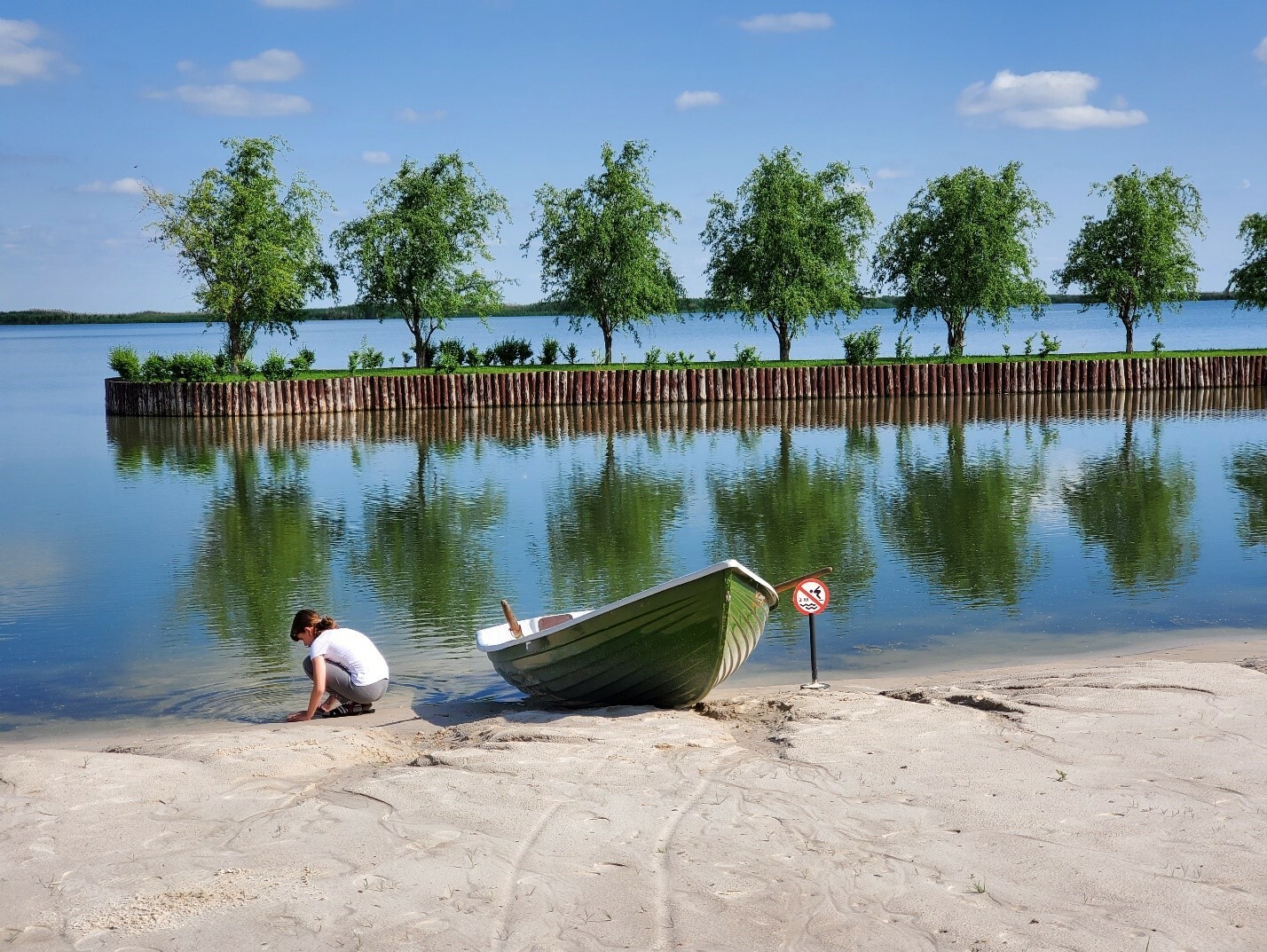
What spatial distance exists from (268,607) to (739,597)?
28.3ft

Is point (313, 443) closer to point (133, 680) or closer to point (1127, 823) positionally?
point (133, 680)

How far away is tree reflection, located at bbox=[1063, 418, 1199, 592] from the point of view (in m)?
18.5

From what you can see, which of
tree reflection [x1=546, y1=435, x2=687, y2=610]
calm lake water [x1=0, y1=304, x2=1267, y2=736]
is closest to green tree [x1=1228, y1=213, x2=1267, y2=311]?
calm lake water [x1=0, y1=304, x2=1267, y2=736]

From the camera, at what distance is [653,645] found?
1105cm

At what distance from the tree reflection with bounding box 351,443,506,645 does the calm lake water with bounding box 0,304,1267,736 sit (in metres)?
0.08

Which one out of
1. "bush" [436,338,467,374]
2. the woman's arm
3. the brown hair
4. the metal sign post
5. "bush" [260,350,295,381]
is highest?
"bush" [436,338,467,374]

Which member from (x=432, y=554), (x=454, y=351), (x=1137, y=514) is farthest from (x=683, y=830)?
(x=454, y=351)

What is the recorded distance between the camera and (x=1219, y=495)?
82.6ft

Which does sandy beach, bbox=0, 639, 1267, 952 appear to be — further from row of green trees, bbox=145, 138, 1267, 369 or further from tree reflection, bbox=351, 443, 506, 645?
row of green trees, bbox=145, 138, 1267, 369

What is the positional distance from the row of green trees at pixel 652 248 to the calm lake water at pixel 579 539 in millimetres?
12421

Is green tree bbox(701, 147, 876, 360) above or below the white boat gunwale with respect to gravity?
above

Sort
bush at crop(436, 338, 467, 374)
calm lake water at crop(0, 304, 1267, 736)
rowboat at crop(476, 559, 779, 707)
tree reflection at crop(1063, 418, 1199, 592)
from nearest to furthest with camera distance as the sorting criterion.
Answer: rowboat at crop(476, 559, 779, 707), calm lake water at crop(0, 304, 1267, 736), tree reflection at crop(1063, 418, 1199, 592), bush at crop(436, 338, 467, 374)

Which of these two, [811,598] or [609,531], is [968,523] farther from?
[811,598]

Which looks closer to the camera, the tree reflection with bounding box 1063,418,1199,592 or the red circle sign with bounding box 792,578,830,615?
the red circle sign with bounding box 792,578,830,615
